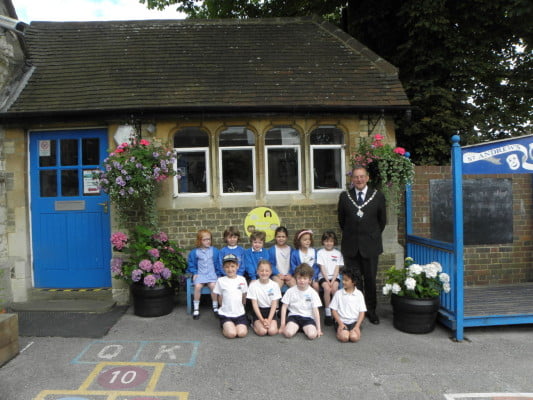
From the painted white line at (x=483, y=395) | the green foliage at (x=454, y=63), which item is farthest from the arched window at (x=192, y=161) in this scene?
the green foliage at (x=454, y=63)

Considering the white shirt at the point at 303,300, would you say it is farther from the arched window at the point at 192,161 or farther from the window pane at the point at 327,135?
the window pane at the point at 327,135

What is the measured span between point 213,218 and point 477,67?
6689mm

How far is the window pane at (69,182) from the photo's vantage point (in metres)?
6.86

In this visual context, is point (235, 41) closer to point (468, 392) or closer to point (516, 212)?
point (516, 212)

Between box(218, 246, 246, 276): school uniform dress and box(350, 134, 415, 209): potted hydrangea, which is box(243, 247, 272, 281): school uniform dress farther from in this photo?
box(350, 134, 415, 209): potted hydrangea

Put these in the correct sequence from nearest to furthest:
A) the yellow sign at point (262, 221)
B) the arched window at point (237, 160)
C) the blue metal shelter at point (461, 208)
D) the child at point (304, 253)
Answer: the blue metal shelter at point (461, 208), the child at point (304, 253), the yellow sign at point (262, 221), the arched window at point (237, 160)

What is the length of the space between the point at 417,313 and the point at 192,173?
396cm

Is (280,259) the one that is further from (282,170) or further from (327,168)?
(327,168)

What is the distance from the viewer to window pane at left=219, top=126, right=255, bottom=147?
6.87 m

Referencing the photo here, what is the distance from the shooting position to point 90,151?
22.6 feet

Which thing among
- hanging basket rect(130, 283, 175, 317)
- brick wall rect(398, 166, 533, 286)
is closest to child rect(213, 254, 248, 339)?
hanging basket rect(130, 283, 175, 317)

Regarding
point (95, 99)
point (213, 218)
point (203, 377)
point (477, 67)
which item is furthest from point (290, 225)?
point (477, 67)

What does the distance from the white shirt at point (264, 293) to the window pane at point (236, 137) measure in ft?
8.19

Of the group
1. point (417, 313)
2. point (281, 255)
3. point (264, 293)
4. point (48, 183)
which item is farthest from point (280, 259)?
point (48, 183)
